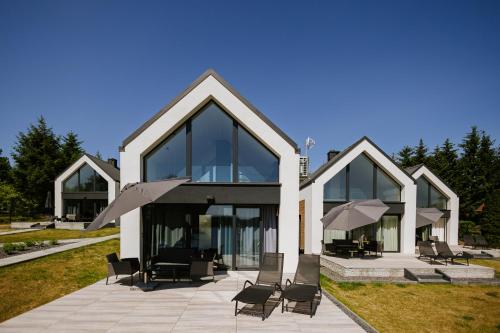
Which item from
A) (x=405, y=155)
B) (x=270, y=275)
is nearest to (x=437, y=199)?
(x=270, y=275)

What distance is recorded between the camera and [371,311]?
8.07m

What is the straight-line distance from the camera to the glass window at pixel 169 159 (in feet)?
39.1

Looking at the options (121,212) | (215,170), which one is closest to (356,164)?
(215,170)

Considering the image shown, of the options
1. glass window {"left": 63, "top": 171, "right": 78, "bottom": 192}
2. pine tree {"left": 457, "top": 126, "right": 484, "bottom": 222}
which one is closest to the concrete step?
pine tree {"left": 457, "top": 126, "right": 484, "bottom": 222}

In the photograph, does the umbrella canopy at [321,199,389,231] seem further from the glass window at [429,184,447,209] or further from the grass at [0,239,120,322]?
the glass window at [429,184,447,209]

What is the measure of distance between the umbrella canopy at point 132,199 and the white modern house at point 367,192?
10299mm

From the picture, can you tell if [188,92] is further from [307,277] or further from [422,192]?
[422,192]

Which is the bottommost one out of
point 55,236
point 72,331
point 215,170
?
point 55,236

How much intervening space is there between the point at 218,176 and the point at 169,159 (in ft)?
7.41

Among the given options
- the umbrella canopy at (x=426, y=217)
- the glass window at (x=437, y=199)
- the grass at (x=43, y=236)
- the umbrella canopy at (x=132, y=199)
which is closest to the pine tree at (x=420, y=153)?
the glass window at (x=437, y=199)

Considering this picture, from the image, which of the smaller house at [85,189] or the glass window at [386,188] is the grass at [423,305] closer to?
the glass window at [386,188]

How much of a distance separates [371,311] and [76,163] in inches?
1240

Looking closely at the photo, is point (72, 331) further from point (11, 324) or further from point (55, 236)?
point (55, 236)

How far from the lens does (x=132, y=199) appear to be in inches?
349
